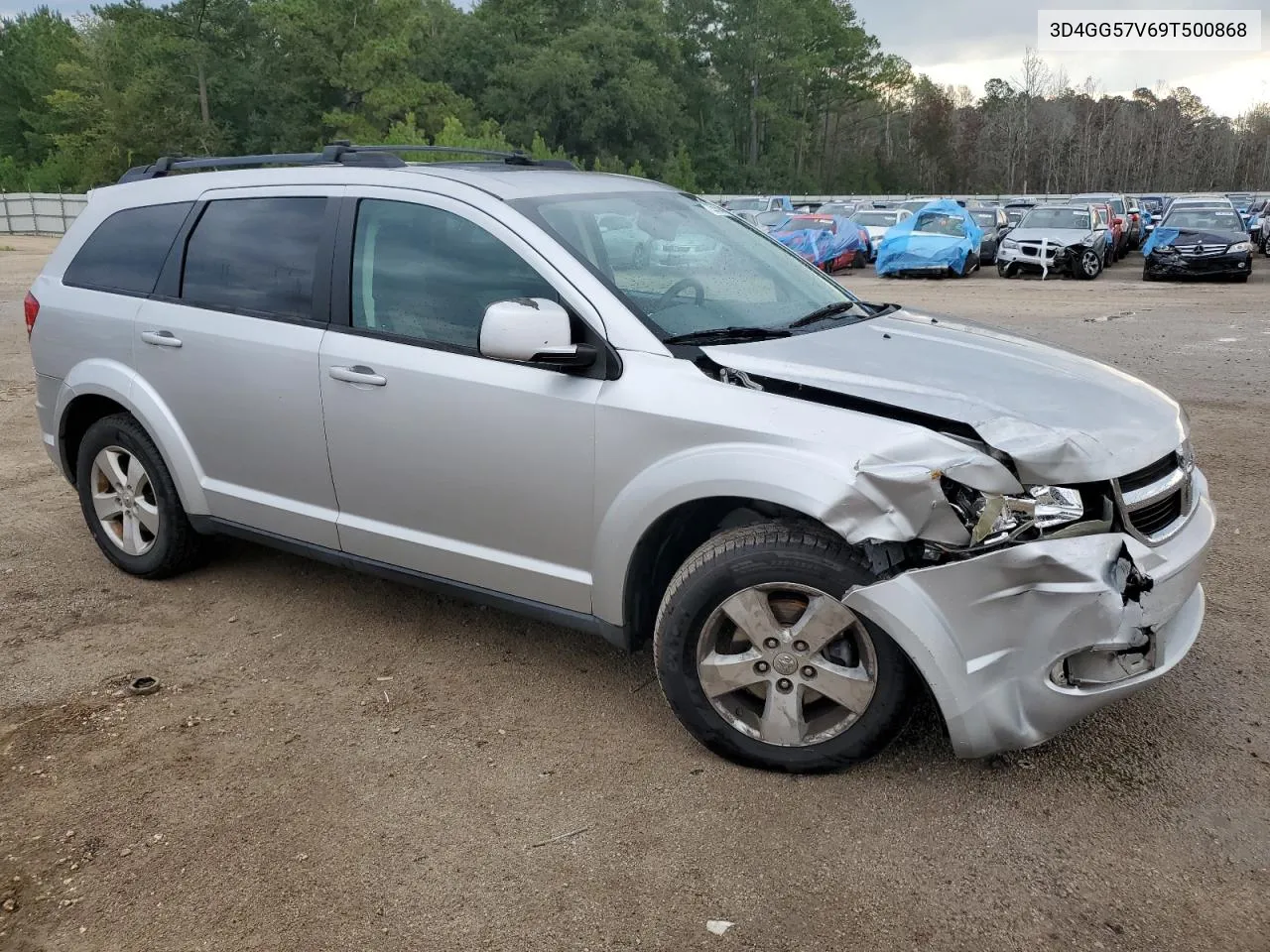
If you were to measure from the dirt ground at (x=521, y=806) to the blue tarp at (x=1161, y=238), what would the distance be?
19.7 meters

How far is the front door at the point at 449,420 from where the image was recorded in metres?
3.46

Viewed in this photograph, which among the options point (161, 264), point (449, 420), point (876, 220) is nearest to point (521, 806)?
point (449, 420)

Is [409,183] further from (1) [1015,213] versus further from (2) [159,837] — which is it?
(1) [1015,213]

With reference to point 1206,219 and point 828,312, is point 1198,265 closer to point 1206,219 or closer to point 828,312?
point 1206,219

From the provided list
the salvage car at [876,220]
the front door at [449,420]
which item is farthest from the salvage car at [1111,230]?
the front door at [449,420]

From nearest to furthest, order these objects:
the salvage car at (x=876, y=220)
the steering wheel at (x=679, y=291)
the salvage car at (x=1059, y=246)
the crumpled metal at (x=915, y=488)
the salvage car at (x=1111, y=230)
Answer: the crumpled metal at (x=915, y=488)
the steering wheel at (x=679, y=291)
the salvage car at (x=1059, y=246)
the salvage car at (x=1111, y=230)
the salvage car at (x=876, y=220)

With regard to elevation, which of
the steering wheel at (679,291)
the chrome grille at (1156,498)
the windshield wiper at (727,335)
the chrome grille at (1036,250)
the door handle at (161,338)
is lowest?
the chrome grille at (1156,498)

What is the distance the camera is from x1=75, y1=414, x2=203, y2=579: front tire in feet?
15.3

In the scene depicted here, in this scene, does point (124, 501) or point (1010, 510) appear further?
point (124, 501)

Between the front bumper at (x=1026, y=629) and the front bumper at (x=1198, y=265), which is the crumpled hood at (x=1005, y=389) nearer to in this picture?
the front bumper at (x=1026, y=629)

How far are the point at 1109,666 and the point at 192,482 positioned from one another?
3.58m

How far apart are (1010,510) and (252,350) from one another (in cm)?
287

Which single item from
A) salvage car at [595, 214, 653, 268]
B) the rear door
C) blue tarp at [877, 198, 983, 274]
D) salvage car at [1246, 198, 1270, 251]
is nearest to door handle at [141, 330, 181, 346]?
the rear door

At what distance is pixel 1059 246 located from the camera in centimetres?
2234
